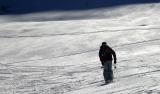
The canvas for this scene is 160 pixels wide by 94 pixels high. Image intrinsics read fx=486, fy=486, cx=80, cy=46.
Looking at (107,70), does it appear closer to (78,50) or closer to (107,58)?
(107,58)

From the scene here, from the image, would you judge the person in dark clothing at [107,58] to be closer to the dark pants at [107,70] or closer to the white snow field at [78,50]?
the dark pants at [107,70]

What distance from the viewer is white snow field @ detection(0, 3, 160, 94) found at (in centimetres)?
1648

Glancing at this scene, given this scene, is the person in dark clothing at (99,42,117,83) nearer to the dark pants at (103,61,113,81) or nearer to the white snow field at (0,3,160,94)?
the dark pants at (103,61,113,81)

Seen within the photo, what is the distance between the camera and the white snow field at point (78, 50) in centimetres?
1648

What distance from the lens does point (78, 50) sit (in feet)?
81.5

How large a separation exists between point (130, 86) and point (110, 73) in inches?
45.7

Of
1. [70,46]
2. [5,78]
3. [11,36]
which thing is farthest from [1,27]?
[5,78]

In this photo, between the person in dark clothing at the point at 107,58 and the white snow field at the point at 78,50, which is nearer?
the person in dark clothing at the point at 107,58

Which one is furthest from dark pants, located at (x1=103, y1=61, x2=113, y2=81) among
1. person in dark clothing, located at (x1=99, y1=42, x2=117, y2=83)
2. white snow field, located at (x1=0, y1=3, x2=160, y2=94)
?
white snow field, located at (x1=0, y1=3, x2=160, y2=94)

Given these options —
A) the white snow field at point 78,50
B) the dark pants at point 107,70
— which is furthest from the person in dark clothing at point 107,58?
the white snow field at point 78,50

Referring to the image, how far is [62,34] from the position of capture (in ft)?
98.3

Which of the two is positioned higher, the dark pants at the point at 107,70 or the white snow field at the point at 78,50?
the dark pants at the point at 107,70

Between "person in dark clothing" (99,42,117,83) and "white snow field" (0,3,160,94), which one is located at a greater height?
"person in dark clothing" (99,42,117,83)

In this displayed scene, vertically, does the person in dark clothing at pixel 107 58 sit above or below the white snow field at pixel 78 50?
above
